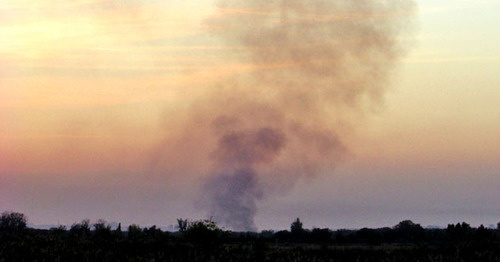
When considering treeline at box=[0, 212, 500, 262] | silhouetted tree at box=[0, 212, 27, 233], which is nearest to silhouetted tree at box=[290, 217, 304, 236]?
treeline at box=[0, 212, 500, 262]

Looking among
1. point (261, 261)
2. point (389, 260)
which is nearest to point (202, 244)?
point (261, 261)

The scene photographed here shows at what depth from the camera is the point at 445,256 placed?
254 ft

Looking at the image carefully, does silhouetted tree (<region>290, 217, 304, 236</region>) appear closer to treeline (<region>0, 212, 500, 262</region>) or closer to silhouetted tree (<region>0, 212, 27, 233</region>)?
treeline (<region>0, 212, 500, 262</region>)

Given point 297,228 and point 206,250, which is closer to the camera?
point 206,250

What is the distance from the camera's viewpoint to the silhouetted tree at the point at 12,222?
443ft

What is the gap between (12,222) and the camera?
5512 inches

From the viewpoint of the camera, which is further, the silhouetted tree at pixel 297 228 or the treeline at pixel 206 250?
the silhouetted tree at pixel 297 228

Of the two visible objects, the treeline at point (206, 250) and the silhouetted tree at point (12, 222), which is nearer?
the treeline at point (206, 250)

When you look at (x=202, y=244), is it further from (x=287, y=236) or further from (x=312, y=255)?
(x=287, y=236)

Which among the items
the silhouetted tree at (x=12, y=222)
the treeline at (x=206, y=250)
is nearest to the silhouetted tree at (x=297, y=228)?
the treeline at (x=206, y=250)

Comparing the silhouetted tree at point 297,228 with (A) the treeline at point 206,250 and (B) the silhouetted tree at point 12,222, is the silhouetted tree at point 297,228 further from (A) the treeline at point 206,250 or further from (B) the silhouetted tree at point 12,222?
(B) the silhouetted tree at point 12,222

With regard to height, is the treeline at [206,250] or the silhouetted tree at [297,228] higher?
the silhouetted tree at [297,228]

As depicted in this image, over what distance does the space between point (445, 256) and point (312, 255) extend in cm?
1378

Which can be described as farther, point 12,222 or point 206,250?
point 12,222
